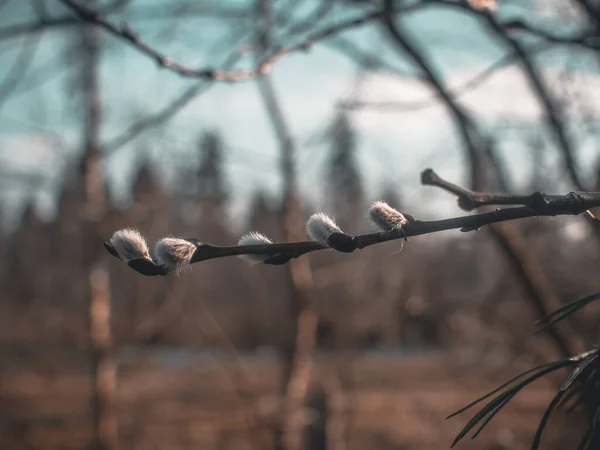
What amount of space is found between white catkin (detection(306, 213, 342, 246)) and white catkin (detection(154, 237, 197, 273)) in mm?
171

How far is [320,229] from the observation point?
942mm

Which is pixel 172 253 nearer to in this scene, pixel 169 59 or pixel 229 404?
pixel 169 59

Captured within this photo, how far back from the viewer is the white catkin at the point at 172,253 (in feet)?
2.90

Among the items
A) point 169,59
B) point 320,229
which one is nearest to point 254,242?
point 320,229

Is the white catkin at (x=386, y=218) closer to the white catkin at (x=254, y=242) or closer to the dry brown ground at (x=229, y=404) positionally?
the white catkin at (x=254, y=242)

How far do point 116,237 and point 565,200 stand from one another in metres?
0.63

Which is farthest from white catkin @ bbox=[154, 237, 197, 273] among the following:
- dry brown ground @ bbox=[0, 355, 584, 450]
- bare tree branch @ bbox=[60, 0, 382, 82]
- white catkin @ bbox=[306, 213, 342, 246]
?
dry brown ground @ bbox=[0, 355, 584, 450]

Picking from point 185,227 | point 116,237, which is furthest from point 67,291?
point 116,237

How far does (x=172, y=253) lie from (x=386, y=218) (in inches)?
11.6

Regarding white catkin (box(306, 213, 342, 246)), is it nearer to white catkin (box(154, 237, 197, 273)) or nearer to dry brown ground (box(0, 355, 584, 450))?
white catkin (box(154, 237, 197, 273))

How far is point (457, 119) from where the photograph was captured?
3.96 metres

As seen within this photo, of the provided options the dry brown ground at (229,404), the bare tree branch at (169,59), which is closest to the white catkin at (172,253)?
the bare tree branch at (169,59)

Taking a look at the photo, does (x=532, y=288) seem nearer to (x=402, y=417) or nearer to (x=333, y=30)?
(x=333, y=30)

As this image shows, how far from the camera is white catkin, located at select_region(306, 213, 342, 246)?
3.07 ft
